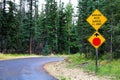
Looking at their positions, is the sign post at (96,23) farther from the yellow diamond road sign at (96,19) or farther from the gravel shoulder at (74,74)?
the gravel shoulder at (74,74)

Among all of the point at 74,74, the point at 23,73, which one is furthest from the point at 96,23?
the point at 23,73

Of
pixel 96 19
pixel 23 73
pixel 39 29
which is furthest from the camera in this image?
pixel 39 29

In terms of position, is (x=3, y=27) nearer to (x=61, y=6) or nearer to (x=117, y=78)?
(x=61, y=6)

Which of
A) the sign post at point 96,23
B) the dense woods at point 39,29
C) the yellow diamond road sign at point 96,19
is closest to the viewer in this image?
the sign post at point 96,23

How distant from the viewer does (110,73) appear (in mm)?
18250

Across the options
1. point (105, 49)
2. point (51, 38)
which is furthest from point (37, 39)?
point (105, 49)

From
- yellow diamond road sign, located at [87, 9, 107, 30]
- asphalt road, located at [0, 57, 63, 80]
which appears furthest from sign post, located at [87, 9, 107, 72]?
asphalt road, located at [0, 57, 63, 80]

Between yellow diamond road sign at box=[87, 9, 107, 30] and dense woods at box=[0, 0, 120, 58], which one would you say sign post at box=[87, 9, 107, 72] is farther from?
dense woods at box=[0, 0, 120, 58]

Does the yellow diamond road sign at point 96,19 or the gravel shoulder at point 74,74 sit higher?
the yellow diamond road sign at point 96,19

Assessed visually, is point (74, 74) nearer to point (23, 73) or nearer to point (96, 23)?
point (23, 73)

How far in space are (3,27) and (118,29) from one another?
112 feet

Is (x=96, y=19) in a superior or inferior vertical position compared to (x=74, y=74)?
superior

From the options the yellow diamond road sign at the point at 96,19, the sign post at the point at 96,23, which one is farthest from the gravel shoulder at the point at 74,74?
the yellow diamond road sign at the point at 96,19

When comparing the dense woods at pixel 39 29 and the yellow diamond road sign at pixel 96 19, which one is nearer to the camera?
the yellow diamond road sign at pixel 96 19
